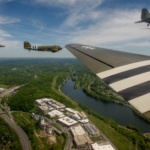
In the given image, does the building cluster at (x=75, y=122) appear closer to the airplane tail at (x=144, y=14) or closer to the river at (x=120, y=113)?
the river at (x=120, y=113)

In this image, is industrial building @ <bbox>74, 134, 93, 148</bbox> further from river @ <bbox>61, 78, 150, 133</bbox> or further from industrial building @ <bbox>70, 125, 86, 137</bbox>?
river @ <bbox>61, 78, 150, 133</bbox>

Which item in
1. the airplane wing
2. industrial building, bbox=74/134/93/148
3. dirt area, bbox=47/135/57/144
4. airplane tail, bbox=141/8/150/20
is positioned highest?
airplane tail, bbox=141/8/150/20

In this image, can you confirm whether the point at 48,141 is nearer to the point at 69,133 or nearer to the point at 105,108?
the point at 69,133

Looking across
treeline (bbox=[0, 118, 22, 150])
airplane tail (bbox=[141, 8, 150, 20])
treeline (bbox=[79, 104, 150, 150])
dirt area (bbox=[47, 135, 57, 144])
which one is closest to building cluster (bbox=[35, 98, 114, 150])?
dirt area (bbox=[47, 135, 57, 144])

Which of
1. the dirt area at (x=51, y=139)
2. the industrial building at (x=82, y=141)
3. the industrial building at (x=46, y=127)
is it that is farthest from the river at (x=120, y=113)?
the dirt area at (x=51, y=139)

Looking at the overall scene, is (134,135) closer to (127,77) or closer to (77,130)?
(77,130)
